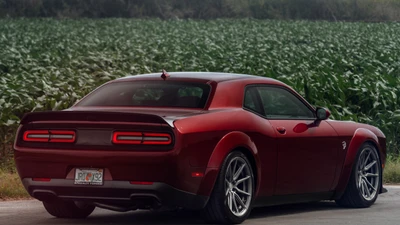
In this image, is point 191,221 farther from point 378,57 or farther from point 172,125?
point 378,57

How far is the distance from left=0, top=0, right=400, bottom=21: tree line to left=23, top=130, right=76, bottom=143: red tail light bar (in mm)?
79093

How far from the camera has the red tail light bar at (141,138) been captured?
29.5ft

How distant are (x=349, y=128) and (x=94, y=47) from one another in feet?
95.6

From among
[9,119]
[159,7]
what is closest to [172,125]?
[9,119]

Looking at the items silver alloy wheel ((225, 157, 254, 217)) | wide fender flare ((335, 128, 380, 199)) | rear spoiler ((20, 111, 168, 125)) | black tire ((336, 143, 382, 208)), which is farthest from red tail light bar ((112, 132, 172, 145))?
black tire ((336, 143, 382, 208))

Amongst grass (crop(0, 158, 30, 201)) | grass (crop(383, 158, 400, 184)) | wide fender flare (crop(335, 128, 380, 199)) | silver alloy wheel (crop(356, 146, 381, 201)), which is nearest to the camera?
wide fender flare (crop(335, 128, 380, 199))

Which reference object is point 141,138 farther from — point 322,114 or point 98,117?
point 322,114

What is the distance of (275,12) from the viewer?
9288 cm

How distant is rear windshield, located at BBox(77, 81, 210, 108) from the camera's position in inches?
391

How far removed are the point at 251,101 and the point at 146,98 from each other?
999mm

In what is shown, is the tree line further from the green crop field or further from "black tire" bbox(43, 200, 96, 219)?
"black tire" bbox(43, 200, 96, 219)

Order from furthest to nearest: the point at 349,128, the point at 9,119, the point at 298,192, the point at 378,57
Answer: the point at 378,57 < the point at 9,119 < the point at 349,128 < the point at 298,192

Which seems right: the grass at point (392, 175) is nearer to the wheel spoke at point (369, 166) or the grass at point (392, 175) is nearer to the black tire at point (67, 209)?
the wheel spoke at point (369, 166)

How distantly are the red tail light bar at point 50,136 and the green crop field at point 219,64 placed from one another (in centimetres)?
569
